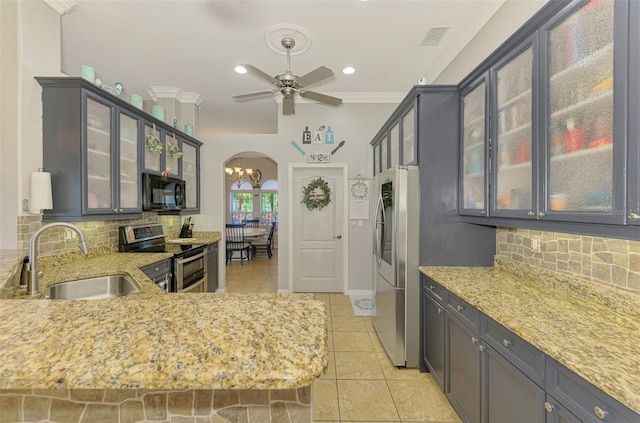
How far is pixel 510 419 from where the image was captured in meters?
1.36

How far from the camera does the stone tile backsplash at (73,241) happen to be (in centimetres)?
219

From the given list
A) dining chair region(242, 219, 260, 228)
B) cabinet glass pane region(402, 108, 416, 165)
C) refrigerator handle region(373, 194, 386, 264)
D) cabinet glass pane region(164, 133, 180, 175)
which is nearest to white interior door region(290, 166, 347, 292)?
refrigerator handle region(373, 194, 386, 264)

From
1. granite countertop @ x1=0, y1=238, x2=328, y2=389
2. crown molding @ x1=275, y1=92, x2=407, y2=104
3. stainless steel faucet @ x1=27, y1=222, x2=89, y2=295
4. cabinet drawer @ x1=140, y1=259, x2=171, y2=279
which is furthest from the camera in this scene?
crown molding @ x1=275, y1=92, x2=407, y2=104

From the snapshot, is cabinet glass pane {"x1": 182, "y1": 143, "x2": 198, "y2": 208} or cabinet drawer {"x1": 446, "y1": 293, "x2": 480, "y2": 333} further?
cabinet glass pane {"x1": 182, "y1": 143, "x2": 198, "y2": 208}

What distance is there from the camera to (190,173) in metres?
4.27

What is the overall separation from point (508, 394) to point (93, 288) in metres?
2.81

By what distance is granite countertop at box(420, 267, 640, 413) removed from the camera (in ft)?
3.02

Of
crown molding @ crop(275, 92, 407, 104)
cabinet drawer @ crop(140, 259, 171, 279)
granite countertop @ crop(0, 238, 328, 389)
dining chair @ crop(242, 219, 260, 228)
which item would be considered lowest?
cabinet drawer @ crop(140, 259, 171, 279)

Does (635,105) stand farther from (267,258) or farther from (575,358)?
(267,258)

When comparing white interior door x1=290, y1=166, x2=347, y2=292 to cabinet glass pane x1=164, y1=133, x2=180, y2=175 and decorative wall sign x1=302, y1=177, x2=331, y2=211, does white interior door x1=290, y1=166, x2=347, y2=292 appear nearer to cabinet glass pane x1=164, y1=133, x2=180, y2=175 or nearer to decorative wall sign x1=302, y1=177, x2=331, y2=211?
decorative wall sign x1=302, y1=177, x2=331, y2=211

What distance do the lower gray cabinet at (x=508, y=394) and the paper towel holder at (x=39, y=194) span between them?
313 centimetres

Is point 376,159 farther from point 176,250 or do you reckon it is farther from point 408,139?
point 176,250

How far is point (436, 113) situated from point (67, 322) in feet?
8.57

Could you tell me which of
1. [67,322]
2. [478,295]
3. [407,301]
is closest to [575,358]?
[478,295]
